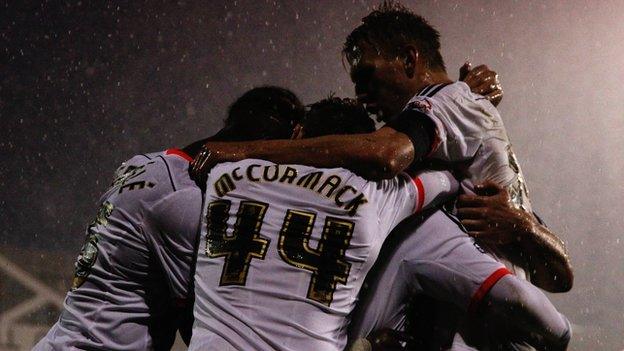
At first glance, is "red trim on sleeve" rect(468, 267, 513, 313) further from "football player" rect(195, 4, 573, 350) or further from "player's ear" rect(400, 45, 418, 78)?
"player's ear" rect(400, 45, 418, 78)

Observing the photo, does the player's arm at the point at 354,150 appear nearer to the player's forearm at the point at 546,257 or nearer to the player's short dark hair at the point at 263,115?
the player's short dark hair at the point at 263,115

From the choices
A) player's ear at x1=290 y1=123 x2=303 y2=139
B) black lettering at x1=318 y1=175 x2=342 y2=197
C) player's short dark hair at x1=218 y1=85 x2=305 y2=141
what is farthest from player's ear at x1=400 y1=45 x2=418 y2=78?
black lettering at x1=318 y1=175 x2=342 y2=197

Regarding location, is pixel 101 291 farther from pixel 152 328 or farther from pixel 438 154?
pixel 438 154

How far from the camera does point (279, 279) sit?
2.34m

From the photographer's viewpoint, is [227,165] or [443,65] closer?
[227,165]

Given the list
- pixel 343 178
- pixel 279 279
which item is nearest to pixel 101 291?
pixel 279 279

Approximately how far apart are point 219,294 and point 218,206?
0.35 meters

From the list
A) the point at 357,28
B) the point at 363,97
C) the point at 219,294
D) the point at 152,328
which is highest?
the point at 357,28

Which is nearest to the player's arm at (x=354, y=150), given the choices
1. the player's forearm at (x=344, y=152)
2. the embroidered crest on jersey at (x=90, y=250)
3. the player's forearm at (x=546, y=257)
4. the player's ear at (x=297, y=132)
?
the player's forearm at (x=344, y=152)

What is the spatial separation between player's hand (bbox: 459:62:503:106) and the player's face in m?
0.33

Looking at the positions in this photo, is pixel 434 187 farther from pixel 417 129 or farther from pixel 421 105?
pixel 421 105

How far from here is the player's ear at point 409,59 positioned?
355 centimetres

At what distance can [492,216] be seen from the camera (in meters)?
2.85

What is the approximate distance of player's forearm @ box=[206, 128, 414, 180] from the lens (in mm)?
2559
